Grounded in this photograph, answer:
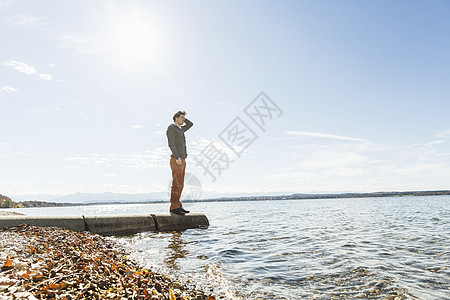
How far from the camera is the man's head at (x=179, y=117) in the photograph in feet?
34.4

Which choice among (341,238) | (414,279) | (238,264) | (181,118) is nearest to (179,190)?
(181,118)

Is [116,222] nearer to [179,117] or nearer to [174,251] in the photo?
[174,251]

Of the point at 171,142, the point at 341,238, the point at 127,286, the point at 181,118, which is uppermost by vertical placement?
the point at 181,118

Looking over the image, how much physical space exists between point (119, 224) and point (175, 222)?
211 cm

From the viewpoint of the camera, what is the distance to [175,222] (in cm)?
1049

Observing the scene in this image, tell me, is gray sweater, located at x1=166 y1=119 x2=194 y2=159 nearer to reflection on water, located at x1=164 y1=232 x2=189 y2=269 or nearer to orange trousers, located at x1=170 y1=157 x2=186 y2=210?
orange trousers, located at x1=170 y1=157 x2=186 y2=210

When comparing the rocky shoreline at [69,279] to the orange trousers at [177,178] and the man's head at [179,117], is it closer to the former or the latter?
the orange trousers at [177,178]

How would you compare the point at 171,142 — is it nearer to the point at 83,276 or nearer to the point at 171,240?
the point at 171,240

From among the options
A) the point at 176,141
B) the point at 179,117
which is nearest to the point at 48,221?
the point at 176,141

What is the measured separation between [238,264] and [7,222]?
6251 millimetres

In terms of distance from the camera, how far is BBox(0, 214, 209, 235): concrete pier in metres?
7.63

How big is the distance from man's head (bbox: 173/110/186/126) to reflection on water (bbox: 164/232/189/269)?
14.5ft

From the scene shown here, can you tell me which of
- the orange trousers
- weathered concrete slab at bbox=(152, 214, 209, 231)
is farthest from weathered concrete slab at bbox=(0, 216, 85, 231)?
the orange trousers

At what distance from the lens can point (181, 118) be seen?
412 inches
